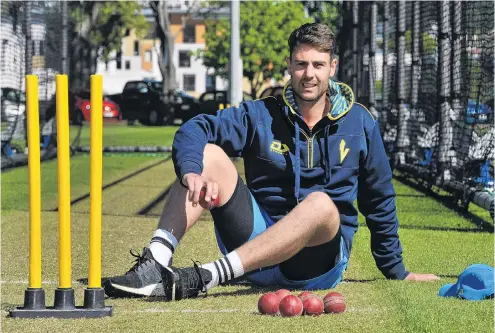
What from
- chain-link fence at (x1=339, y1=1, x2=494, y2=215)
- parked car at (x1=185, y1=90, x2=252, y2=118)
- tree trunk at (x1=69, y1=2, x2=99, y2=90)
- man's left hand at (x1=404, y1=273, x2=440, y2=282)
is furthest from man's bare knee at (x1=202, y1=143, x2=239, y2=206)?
parked car at (x1=185, y1=90, x2=252, y2=118)

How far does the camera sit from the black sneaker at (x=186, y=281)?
639cm

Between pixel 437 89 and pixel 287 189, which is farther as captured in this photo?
pixel 437 89

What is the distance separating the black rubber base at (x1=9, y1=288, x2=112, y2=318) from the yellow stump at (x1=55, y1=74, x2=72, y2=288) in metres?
0.19

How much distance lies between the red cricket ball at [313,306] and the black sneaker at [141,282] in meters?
0.78

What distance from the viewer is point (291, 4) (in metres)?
95.8

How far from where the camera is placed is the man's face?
21.8 feet

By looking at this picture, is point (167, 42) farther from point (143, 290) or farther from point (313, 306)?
point (313, 306)

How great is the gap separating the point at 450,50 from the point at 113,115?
33.1 m

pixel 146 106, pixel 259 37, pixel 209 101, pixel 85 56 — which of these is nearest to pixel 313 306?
pixel 209 101

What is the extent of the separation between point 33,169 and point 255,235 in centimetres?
129

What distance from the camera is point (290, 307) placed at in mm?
6160

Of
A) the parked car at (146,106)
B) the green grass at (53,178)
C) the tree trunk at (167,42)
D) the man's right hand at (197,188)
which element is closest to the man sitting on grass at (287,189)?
the man's right hand at (197,188)

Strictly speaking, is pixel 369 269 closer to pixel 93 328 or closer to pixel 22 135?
pixel 93 328

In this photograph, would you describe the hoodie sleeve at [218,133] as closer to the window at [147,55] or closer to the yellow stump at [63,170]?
the yellow stump at [63,170]
